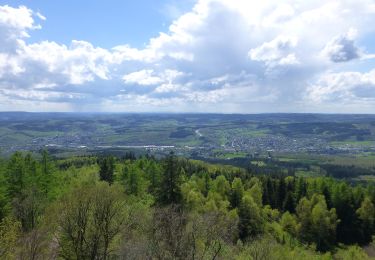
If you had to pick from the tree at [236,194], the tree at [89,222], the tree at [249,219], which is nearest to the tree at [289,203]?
the tree at [236,194]

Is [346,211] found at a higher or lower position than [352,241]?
higher

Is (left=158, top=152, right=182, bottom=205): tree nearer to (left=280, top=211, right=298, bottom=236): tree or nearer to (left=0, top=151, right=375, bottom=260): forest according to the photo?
(left=0, top=151, right=375, bottom=260): forest

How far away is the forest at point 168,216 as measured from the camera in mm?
45094

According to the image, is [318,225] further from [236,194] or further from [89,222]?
[89,222]

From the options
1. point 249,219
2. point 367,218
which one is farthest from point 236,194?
point 367,218

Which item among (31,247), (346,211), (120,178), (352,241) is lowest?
(352,241)

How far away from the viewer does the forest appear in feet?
148

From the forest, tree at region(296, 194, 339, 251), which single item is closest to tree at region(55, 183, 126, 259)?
the forest

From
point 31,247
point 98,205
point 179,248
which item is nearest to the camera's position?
→ point 31,247

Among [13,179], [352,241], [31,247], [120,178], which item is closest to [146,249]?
[31,247]

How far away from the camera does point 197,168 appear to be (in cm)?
17625

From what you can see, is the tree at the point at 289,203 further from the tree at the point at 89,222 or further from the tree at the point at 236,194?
the tree at the point at 89,222

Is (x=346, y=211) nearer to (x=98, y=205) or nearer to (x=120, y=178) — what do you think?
(x=120, y=178)

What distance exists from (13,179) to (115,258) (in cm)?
3800
